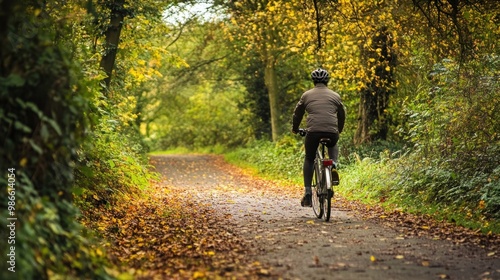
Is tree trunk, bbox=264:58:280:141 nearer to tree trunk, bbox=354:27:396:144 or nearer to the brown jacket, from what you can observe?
tree trunk, bbox=354:27:396:144

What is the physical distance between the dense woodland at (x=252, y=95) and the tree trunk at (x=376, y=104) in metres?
0.05

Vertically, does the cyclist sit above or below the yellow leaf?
above

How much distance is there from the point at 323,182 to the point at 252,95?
22.9 m

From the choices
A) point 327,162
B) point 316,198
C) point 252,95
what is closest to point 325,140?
point 327,162

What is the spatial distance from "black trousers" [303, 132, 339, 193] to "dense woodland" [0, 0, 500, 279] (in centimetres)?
219

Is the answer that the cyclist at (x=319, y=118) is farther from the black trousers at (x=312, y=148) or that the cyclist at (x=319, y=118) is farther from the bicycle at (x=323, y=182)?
the bicycle at (x=323, y=182)

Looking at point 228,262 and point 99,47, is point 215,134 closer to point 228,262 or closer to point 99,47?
point 99,47

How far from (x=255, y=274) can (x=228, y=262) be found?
2.21 ft

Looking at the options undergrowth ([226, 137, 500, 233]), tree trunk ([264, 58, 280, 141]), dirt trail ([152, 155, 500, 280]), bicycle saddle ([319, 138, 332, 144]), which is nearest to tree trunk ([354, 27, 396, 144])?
→ undergrowth ([226, 137, 500, 233])

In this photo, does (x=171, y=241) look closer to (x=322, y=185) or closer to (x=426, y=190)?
(x=322, y=185)

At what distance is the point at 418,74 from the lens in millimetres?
18344

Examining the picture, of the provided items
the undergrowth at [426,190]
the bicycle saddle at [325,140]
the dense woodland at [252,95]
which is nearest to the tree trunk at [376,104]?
the dense woodland at [252,95]

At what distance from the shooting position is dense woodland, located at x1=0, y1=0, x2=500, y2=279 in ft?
17.4

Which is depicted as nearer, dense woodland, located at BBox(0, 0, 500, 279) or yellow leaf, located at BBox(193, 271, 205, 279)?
dense woodland, located at BBox(0, 0, 500, 279)
